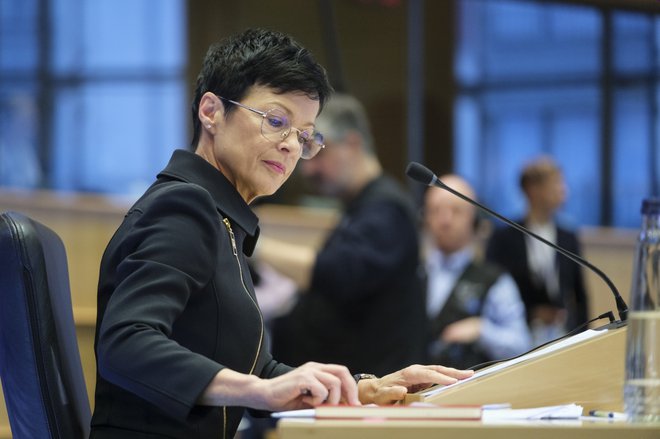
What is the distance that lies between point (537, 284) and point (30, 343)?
3.66m

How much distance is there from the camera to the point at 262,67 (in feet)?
5.68

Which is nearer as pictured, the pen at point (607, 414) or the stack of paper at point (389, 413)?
the stack of paper at point (389, 413)

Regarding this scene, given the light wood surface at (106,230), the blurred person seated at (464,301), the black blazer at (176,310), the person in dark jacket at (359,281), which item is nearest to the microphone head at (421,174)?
the black blazer at (176,310)

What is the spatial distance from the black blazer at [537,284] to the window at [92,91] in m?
1.85

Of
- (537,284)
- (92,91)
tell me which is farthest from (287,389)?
(92,91)

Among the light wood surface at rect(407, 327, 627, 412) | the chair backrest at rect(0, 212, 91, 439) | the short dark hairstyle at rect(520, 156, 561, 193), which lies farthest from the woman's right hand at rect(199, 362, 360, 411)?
the short dark hairstyle at rect(520, 156, 561, 193)

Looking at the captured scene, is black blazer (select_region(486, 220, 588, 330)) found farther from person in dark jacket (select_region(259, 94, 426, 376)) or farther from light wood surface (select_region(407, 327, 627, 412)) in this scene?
light wood surface (select_region(407, 327, 627, 412))

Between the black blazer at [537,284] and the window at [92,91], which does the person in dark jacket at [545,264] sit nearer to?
the black blazer at [537,284]

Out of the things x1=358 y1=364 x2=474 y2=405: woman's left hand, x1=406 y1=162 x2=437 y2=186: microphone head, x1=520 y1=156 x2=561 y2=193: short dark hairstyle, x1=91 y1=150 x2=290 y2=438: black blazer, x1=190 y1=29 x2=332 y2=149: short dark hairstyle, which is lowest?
x1=358 y1=364 x2=474 y2=405: woman's left hand

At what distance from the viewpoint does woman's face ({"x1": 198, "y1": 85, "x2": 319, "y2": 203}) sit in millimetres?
1725

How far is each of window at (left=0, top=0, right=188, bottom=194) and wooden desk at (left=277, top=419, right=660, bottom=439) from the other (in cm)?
468

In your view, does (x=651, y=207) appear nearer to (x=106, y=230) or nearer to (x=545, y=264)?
(x=106, y=230)

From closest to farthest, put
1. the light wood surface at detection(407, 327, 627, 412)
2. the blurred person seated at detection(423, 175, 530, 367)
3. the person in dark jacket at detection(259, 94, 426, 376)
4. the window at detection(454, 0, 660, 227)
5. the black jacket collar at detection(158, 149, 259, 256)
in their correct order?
the light wood surface at detection(407, 327, 627, 412), the black jacket collar at detection(158, 149, 259, 256), the person in dark jacket at detection(259, 94, 426, 376), the blurred person seated at detection(423, 175, 530, 367), the window at detection(454, 0, 660, 227)

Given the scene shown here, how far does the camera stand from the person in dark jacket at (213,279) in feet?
4.62
